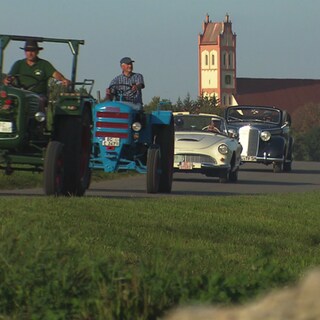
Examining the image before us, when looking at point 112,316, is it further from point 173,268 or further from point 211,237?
point 211,237

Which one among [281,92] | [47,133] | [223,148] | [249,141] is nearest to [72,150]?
[47,133]

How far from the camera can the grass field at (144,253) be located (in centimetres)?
666

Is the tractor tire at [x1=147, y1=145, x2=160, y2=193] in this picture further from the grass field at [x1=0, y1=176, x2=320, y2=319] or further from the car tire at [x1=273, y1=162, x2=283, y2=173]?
the car tire at [x1=273, y1=162, x2=283, y2=173]

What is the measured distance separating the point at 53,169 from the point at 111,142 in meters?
4.94

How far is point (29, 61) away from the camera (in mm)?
17703

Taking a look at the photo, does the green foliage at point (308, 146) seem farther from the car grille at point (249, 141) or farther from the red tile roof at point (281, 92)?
the red tile roof at point (281, 92)

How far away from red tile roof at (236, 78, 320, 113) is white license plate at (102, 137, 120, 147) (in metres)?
160

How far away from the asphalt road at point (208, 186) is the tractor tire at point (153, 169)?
229mm

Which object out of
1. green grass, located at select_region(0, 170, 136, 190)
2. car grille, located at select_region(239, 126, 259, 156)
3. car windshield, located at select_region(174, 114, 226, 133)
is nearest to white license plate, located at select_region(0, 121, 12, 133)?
green grass, located at select_region(0, 170, 136, 190)

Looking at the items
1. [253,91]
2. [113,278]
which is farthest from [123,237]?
[253,91]

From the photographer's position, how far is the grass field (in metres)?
6.66

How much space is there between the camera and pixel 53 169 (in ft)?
56.1

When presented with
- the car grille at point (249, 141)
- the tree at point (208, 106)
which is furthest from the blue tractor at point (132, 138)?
the tree at point (208, 106)

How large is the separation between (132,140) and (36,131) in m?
3.83
